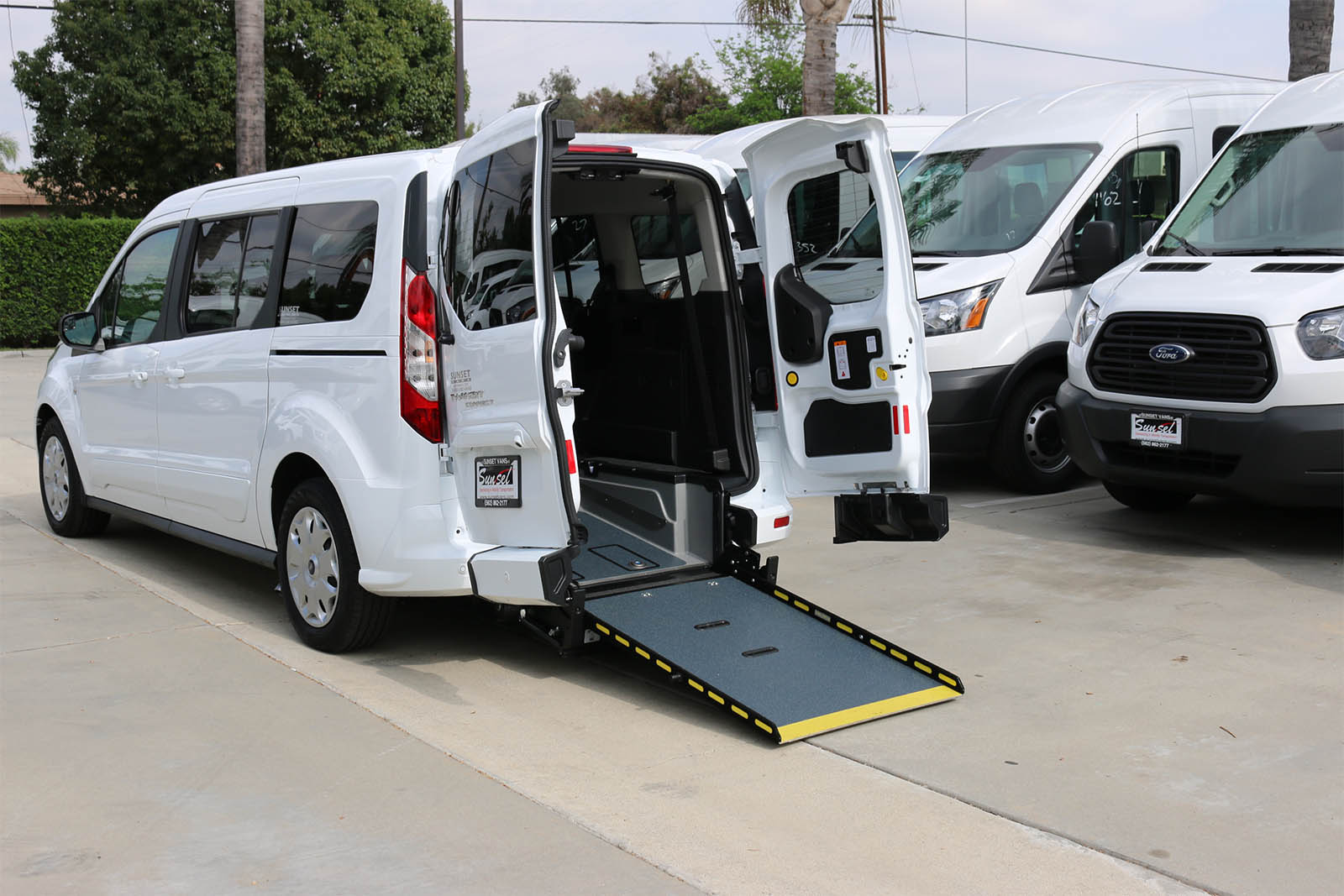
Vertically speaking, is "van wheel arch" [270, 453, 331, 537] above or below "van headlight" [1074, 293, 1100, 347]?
below

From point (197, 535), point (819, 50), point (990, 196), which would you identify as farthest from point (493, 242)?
point (819, 50)

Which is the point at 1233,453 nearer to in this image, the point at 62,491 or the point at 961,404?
the point at 961,404

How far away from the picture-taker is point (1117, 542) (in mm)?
7641

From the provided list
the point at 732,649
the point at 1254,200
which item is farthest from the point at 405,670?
the point at 1254,200

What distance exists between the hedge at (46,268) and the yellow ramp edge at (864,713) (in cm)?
2059

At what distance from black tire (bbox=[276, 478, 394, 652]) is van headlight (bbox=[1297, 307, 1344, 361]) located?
15.3 ft

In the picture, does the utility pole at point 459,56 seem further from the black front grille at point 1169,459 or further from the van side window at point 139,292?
the black front grille at point 1169,459

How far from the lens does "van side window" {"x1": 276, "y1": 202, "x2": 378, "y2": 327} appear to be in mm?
5328

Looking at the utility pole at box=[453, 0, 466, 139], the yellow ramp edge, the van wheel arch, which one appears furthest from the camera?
the utility pole at box=[453, 0, 466, 139]

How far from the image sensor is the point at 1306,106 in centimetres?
801

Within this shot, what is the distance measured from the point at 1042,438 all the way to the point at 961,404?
78 cm

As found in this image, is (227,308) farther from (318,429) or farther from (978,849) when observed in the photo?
(978,849)

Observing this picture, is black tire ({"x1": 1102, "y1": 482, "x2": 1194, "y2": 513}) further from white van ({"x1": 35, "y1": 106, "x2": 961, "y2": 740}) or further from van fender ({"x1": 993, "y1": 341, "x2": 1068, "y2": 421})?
white van ({"x1": 35, "y1": 106, "x2": 961, "y2": 740})

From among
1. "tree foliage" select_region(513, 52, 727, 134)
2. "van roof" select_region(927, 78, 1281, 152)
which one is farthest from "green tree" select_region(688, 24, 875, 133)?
"van roof" select_region(927, 78, 1281, 152)
